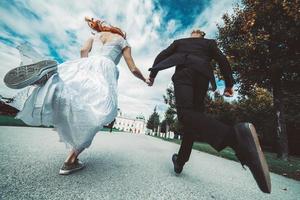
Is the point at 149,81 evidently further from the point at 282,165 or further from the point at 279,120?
the point at 279,120

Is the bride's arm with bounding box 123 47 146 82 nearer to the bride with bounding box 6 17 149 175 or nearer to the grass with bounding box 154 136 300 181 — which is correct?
the bride with bounding box 6 17 149 175

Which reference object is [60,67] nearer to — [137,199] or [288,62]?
[137,199]

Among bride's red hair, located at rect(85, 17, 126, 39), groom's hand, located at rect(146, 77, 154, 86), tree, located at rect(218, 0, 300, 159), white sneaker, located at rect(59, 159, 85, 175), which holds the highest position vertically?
tree, located at rect(218, 0, 300, 159)

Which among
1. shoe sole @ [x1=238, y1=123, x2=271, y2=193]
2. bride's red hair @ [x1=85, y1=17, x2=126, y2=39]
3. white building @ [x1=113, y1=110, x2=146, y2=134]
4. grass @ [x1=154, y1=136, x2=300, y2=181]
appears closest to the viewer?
shoe sole @ [x1=238, y1=123, x2=271, y2=193]

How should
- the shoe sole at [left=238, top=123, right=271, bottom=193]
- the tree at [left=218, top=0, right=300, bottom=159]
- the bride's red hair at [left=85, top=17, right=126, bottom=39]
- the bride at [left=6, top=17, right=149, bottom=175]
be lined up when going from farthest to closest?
1. the tree at [left=218, top=0, right=300, bottom=159]
2. the bride's red hair at [left=85, top=17, right=126, bottom=39]
3. the bride at [left=6, top=17, right=149, bottom=175]
4. the shoe sole at [left=238, top=123, right=271, bottom=193]

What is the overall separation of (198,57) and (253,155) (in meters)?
1.26

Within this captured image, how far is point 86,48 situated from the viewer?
107 inches

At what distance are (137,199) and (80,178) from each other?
73 centimetres

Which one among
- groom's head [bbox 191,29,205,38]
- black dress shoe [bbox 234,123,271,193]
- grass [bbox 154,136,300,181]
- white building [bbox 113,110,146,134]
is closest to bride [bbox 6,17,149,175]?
groom's head [bbox 191,29,205,38]

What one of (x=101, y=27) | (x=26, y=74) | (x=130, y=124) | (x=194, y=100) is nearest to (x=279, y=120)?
(x=194, y=100)

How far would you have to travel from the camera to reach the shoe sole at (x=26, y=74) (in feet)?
5.12

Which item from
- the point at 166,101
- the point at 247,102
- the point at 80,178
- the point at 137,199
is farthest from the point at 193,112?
the point at 166,101

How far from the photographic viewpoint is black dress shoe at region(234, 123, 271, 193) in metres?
1.44

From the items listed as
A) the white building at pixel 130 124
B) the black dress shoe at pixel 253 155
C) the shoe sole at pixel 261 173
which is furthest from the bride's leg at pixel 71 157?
the white building at pixel 130 124
